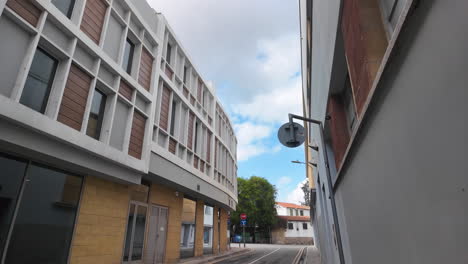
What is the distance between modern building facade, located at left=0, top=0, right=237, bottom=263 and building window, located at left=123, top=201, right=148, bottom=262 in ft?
0.13

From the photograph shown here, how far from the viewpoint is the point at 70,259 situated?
741 centimetres

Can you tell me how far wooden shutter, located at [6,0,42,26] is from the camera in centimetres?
605

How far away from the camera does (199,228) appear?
16.2 meters

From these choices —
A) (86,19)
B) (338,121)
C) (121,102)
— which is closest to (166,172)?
(121,102)

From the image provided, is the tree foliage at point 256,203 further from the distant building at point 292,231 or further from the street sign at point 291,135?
the street sign at point 291,135

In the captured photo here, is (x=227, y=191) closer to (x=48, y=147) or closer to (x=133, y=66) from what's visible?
(x=133, y=66)

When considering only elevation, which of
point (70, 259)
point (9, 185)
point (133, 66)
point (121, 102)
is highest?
point (133, 66)

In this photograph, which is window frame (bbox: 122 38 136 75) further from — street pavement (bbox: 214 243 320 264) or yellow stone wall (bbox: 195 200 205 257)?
street pavement (bbox: 214 243 320 264)

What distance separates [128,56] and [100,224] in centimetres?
673

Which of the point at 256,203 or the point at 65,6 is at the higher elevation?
the point at 65,6

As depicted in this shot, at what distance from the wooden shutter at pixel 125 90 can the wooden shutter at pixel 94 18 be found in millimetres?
1700

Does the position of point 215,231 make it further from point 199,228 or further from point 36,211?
point 36,211

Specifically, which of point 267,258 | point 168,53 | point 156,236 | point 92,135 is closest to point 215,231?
point 267,258

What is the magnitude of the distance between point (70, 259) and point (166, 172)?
468cm
